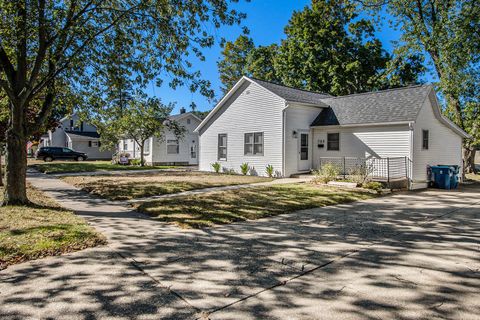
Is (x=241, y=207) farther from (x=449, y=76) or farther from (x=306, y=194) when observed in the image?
(x=449, y=76)

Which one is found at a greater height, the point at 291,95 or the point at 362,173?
the point at 291,95

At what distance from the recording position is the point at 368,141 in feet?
49.5

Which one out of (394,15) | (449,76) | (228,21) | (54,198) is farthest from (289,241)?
(394,15)

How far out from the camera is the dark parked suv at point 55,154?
3169 cm

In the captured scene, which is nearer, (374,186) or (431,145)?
(374,186)

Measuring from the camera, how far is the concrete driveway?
304 cm

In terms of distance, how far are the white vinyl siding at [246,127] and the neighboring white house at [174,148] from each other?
8746 mm

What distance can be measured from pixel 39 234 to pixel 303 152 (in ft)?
45.3

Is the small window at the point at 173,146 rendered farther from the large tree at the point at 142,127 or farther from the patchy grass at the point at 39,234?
the patchy grass at the point at 39,234

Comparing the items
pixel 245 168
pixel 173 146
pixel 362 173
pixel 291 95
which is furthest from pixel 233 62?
pixel 362 173

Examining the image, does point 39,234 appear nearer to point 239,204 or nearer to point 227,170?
point 239,204

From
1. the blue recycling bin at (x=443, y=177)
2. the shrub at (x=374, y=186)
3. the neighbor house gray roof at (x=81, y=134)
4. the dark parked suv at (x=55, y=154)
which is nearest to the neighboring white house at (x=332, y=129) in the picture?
the blue recycling bin at (x=443, y=177)

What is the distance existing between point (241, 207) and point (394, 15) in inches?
842

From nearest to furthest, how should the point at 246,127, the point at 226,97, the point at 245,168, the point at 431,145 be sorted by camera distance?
the point at 431,145 → the point at 245,168 → the point at 246,127 → the point at 226,97
